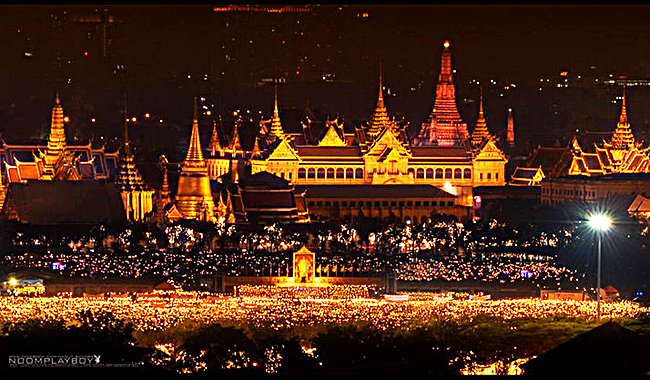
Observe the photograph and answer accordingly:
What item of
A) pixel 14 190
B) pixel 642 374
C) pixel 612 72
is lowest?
pixel 642 374

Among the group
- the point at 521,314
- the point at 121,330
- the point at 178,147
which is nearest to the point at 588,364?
the point at 121,330

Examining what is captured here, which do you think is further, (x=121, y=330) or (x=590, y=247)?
(x=590, y=247)

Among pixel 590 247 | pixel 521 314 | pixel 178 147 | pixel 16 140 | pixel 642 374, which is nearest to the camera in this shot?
pixel 642 374

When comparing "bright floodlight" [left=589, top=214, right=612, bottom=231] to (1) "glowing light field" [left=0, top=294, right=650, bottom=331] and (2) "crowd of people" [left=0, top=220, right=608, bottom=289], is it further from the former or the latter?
(1) "glowing light field" [left=0, top=294, right=650, bottom=331]

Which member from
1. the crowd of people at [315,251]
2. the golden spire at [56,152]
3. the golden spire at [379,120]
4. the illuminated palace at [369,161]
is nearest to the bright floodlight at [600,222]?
the crowd of people at [315,251]

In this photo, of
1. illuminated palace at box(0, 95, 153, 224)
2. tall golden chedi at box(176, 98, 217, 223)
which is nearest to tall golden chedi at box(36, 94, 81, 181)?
illuminated palace at box(0, 95, 153, 224)

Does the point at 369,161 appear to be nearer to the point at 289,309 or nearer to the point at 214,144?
the point at 214,144

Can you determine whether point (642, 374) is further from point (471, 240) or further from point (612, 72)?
point (612, 72)

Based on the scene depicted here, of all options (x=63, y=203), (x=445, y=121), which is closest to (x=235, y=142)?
(x=445, y=121)
